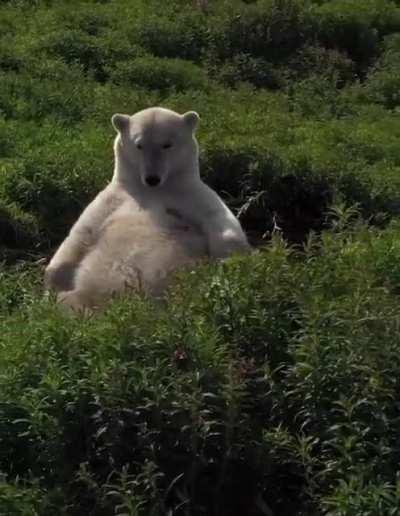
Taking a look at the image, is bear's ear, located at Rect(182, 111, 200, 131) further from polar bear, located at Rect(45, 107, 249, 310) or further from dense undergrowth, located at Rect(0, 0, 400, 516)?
dense undergrowth, located at Rect(0, 0, 400, 516)

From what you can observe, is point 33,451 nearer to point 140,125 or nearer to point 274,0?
point 140,125

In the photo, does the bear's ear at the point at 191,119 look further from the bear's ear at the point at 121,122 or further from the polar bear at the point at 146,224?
the bear's ear at the point at 121,122

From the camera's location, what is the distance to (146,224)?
6512 mm

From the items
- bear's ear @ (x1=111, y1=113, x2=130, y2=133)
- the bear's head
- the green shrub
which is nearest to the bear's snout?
the bear's head

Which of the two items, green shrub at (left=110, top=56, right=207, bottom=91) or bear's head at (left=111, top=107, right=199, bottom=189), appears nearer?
bear's head at (left=111, top=107, right=199, bottom=189)

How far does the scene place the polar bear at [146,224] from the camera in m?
6.11

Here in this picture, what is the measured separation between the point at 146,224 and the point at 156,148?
23.9 inches

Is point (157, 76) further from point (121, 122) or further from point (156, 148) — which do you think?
point (156, 148)

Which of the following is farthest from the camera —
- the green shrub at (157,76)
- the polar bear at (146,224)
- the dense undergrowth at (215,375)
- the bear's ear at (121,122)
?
the green shrub at (157,76)

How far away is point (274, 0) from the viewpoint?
11.4 meters

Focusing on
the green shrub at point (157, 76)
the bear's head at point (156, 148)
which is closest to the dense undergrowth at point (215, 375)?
the bear's head at point (156, 148)

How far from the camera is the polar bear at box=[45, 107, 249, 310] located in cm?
611

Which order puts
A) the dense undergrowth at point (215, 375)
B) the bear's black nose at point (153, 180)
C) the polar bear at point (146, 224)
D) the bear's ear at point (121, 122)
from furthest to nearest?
1. the bear's ear at point (121, 122)
2. the bear's black nose at point (153, 180)
3. the polar bear at point (146, 224)
4. the dense undergrowth at point (215, 375)

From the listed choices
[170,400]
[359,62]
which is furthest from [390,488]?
[359,62]
